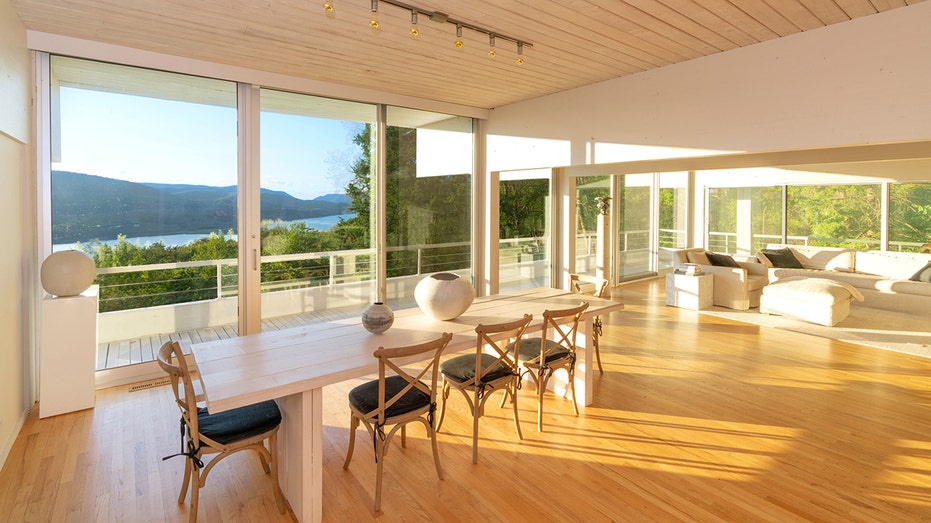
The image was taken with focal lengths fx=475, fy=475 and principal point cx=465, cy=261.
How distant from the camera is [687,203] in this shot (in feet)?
33.9

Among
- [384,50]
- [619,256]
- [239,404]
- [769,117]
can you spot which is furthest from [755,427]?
[619,256]

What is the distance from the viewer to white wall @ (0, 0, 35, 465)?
2.88 metres

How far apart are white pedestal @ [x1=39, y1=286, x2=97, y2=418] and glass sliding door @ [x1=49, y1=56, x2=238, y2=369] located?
1.75 feet

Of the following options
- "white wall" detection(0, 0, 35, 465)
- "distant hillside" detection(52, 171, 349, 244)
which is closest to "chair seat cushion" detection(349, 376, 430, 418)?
"white wall" detection(0, 0, 35, 465)

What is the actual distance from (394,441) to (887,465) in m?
2.89

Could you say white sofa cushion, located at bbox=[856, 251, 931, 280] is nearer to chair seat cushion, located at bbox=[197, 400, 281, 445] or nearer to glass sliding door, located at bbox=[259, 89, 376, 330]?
glass sliding door, located at bbox=[259, 89, 376, 330]

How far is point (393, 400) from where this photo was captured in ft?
7.77

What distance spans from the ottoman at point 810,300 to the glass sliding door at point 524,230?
300cm

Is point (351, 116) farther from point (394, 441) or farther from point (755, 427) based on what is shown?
point (755, 427)

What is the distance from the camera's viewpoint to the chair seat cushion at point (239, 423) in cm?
218

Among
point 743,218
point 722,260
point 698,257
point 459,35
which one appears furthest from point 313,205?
point 743,218

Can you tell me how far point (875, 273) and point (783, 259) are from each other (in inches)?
47.6

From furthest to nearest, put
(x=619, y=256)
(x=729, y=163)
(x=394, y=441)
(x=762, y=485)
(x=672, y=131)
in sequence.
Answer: (x=619, y=256), (x=729, y=163), (x=672, y=131), (x=394, y=441), (x=762, y=485)

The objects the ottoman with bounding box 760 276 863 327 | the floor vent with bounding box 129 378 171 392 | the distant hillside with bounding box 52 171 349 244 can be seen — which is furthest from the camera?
the ottoman with bounding box 760 276 863 327
